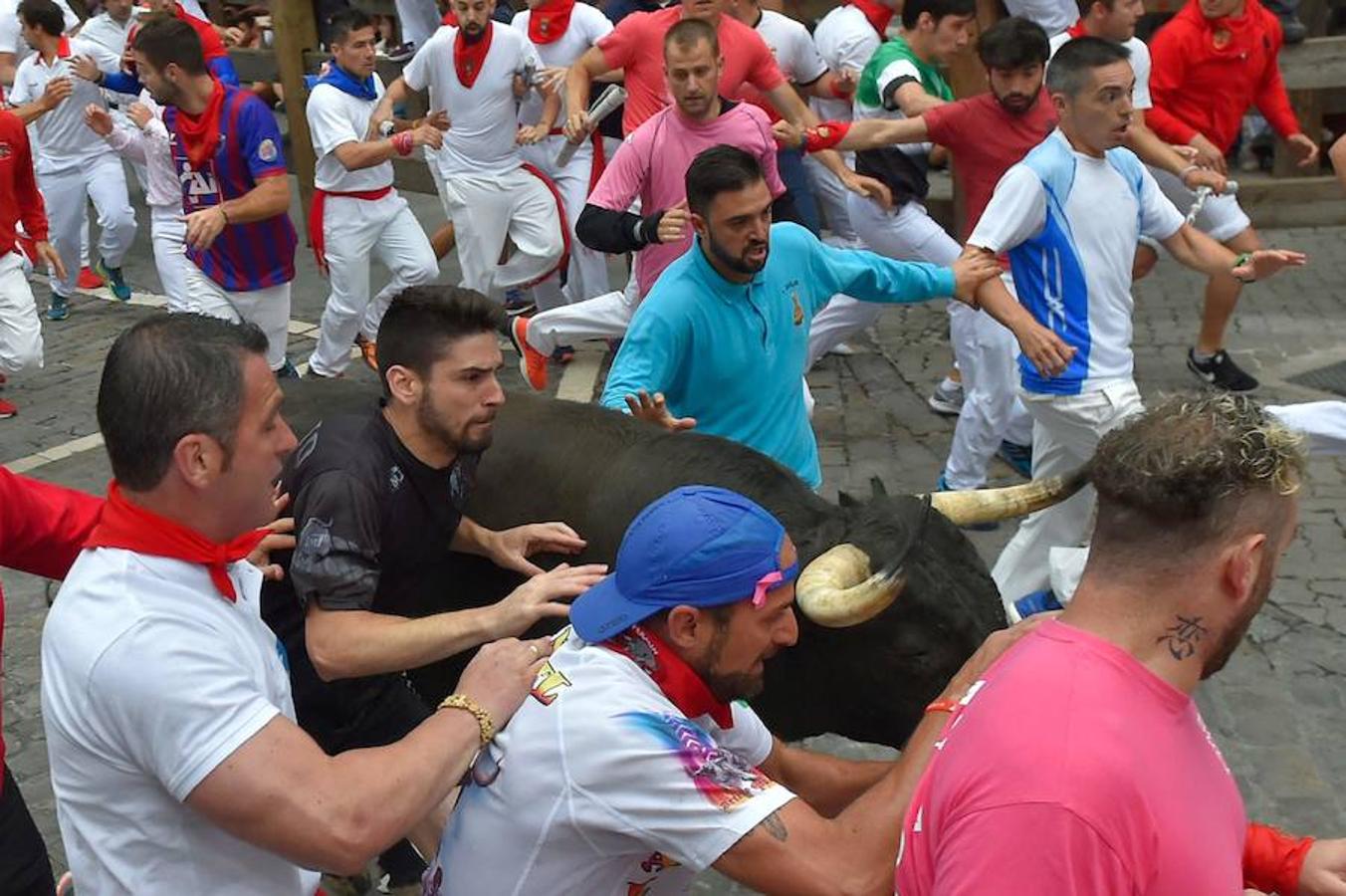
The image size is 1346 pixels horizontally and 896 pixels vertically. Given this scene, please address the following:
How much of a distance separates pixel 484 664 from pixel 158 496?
679mm

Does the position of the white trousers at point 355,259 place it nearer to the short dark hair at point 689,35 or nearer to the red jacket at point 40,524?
the short dark hair at point 689,35

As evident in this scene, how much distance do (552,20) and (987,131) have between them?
3.60m

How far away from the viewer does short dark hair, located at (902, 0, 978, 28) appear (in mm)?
8305

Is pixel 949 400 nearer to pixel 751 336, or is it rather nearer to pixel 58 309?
pixel 751 336

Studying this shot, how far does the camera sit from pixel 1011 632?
9.76ft

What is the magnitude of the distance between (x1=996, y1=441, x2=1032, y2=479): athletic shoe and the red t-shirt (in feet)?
4.02

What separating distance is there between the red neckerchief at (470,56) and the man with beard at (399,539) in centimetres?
564

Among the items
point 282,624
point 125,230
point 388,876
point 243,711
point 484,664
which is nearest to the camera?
point 243,711

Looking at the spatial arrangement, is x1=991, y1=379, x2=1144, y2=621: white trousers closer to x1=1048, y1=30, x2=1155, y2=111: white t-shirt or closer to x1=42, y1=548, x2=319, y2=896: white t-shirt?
x1=1048, y1=30, x2=1155, y2=111: white t-shirt

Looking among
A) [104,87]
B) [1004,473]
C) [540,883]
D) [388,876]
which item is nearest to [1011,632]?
[540,883]

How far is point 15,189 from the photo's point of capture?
8.97 meters

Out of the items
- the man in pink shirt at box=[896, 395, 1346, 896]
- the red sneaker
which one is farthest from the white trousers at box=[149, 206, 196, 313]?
the man in pink shirt at box=[896, 395, 1346, 896]

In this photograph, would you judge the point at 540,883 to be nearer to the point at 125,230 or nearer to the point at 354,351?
the point at 354,351

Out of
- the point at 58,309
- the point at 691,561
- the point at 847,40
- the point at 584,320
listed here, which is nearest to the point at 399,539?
the point at 691,561
